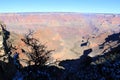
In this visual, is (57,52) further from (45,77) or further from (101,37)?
(45,77)

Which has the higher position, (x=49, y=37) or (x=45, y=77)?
A: (x=45, y=77)

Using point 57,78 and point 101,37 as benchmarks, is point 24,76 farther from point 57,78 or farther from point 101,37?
point 101,37

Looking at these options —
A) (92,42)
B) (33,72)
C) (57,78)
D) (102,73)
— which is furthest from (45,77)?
(92,42)

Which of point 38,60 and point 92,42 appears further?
point 92,42

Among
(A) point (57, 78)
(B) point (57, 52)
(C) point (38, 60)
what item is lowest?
(B) point (57, 52)

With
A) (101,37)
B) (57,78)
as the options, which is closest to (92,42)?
(101,37)

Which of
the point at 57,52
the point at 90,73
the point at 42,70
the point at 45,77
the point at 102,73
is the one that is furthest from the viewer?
the point at 57,52

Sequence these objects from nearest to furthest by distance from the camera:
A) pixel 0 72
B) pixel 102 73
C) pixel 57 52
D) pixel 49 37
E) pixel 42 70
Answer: pixel 102 73 < pixel 42 70 < pixel 0 72 < pixel 57 52 < pixel 49 37

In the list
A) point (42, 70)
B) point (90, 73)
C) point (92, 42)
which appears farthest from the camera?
point (92, 42)

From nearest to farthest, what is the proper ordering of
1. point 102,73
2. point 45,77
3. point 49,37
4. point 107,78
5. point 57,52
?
1. point 107,78
2. point 102,73
3. point 45,77
4. point 57,52
5. point 49,37
